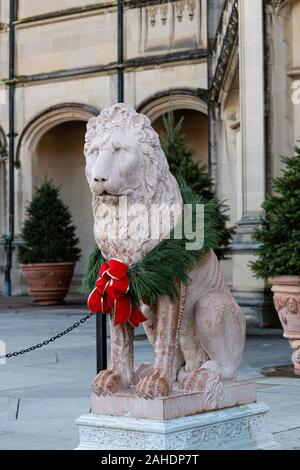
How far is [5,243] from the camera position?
24.6 metres

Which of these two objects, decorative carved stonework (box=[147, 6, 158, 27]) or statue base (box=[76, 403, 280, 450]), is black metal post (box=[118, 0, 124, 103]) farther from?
statue base (box=[76, 403, 280, 450])

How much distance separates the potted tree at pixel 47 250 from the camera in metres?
20.3

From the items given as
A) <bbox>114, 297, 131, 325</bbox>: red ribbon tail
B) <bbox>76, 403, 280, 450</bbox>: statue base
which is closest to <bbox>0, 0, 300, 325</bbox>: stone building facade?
<bbox>76, 403, 280, 450</bbox>: statue base

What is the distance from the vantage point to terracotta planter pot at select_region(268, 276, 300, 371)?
357 inches

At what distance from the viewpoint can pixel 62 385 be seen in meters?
8.43

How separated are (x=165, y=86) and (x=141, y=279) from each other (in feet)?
57.8

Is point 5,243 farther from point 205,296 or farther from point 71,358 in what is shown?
point 205,296

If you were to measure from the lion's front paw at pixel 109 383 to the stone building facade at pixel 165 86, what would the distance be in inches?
374

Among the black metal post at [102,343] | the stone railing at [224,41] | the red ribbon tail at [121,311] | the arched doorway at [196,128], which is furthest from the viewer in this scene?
the arched doorway at [196,128]

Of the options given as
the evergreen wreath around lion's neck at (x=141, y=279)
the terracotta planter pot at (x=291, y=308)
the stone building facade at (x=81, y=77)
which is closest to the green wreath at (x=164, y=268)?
the evergreen wreath around lion's neck at (x=141, y=279)

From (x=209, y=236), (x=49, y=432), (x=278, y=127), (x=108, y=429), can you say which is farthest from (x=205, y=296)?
(x=278, y=127)

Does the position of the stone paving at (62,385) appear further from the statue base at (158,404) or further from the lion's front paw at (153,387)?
the lion's front paw at (153,387)

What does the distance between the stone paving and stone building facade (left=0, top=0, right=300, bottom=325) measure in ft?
9.55

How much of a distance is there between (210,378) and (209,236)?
73 centimetres
